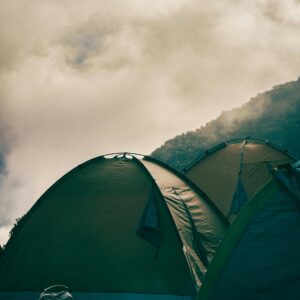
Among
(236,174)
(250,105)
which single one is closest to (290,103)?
(250,105)

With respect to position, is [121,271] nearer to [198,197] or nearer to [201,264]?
[201,264]

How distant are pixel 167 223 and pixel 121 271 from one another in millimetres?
1210

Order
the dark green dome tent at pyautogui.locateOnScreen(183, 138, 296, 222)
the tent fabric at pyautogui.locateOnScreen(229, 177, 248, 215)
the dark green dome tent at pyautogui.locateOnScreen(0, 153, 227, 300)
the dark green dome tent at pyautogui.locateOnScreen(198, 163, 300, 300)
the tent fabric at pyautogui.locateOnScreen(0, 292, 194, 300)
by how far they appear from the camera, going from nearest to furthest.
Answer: the dark green dome tent at pyautogui.locateOnScreen(198, 163, 300, 300) < the tent fabric at pyautogui.locateOnScreen(0, 292, 194, 300) < the dark green dome tent at pyautogui.locateOnScreen(0, 153, 227, 300) < the tent fabric at pyautogui.locateOnScreen(229, 177, 248, 215) < the dark green dome tent at pyautogui.locateOnScreen(183, 138, 296, 222)

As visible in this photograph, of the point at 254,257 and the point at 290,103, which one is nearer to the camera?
the point at 254,257

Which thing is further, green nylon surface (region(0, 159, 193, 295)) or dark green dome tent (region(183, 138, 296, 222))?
dark green dome tent (region(183, 138, 296, 222))

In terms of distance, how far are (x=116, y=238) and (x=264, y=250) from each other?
3.11 metres

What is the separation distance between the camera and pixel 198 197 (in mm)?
8047

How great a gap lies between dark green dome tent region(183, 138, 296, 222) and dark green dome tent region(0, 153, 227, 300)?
2.34 meters

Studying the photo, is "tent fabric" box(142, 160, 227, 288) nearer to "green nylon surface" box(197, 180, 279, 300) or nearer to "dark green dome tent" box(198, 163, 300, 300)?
"green nylon surface" box(197, 180, 279, 300)

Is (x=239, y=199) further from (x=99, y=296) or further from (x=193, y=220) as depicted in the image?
(x=99, y=296)

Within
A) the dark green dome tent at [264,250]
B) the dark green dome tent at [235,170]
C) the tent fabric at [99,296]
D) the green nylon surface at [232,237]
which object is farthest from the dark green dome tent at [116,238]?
the dark green dome tent at [235,170]

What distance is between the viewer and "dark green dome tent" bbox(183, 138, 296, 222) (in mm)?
10156

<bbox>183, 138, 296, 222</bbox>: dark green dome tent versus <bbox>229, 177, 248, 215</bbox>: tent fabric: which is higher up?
<bbox>183, 138, 296, 222</bbox>: dark green dome tent

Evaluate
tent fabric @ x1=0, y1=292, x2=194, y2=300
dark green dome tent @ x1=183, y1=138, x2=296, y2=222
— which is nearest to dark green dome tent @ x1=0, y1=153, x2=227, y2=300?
tent fabric @ x1=0, y1=292, x2=194, y2=300
